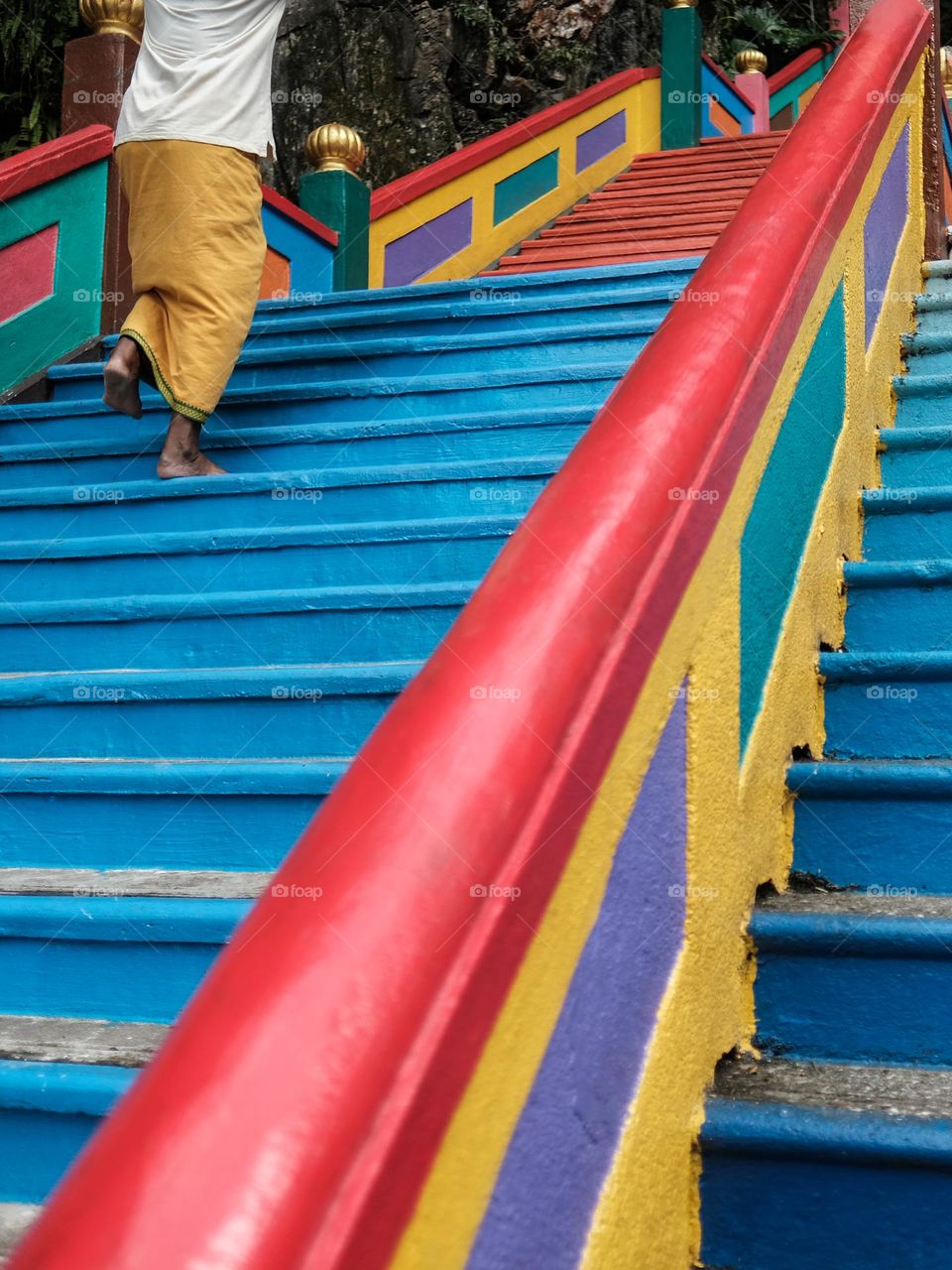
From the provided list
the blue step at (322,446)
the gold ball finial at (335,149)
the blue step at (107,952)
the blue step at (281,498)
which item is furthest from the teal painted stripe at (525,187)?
the blue step at (107,952)

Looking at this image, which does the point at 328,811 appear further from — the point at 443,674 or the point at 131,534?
the point at 131,534

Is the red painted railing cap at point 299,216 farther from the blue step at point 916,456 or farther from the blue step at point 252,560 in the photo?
the blue step at point 916,456

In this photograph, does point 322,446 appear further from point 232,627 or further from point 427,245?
point 427,245

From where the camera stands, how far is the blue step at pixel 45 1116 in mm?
1651

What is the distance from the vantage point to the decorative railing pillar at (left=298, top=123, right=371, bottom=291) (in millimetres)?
6016

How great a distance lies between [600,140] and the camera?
796 cm

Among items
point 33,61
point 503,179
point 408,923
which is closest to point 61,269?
point 503,179

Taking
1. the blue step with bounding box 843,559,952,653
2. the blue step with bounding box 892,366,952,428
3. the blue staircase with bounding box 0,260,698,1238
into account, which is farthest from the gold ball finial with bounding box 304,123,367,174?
the blue step with bounding box 843,559,952,653

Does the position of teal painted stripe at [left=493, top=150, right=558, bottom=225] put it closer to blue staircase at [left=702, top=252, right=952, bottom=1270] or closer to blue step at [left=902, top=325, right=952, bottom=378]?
blue step at [left=902, top=325, right=952, bottom=378]

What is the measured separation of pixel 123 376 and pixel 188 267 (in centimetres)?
34

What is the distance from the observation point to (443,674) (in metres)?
1.04

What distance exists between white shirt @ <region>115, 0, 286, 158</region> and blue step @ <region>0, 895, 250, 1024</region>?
2214mm

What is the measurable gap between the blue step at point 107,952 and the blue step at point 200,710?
0.50 meters

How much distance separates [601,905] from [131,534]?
221 cm
